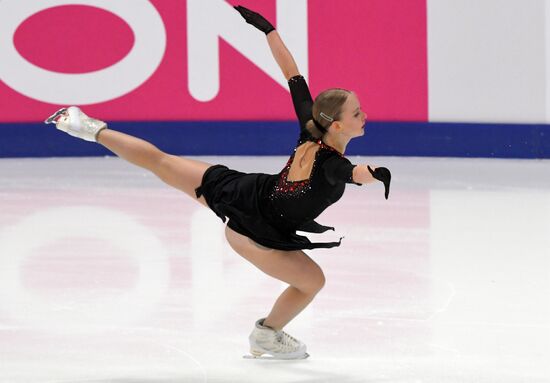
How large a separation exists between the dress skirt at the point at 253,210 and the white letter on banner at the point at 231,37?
5.25 m

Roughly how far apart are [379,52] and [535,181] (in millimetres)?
1855

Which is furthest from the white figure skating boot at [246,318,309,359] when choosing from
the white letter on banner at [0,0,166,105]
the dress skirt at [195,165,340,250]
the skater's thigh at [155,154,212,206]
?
the white letter on banner at [0,0,166,105]

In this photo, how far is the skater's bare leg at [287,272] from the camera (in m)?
3.88

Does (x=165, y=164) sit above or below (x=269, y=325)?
above

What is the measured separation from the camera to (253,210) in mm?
3908

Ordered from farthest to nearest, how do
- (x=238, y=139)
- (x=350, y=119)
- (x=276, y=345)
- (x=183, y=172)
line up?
(x=238, y=139)
(x=183, y=172)
(x=276, y=345)
(x=350, y=119)

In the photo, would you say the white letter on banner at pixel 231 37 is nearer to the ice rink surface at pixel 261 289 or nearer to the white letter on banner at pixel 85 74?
the white letter on banner at pixel 85 74

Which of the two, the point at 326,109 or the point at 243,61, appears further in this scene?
the point at 243,61

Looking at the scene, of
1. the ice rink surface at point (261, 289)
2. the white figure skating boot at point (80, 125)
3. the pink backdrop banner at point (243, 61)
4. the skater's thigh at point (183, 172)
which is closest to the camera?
the ice rink surface at point (261, 289)

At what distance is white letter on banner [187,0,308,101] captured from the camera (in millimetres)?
9203

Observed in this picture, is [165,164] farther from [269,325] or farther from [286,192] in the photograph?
[269,325]

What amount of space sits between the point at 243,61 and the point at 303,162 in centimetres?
554

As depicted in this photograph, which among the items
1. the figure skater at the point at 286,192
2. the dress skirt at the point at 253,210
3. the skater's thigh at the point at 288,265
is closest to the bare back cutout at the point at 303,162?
the figure skater at the point at 286,192

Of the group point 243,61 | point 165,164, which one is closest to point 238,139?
point 243,61
